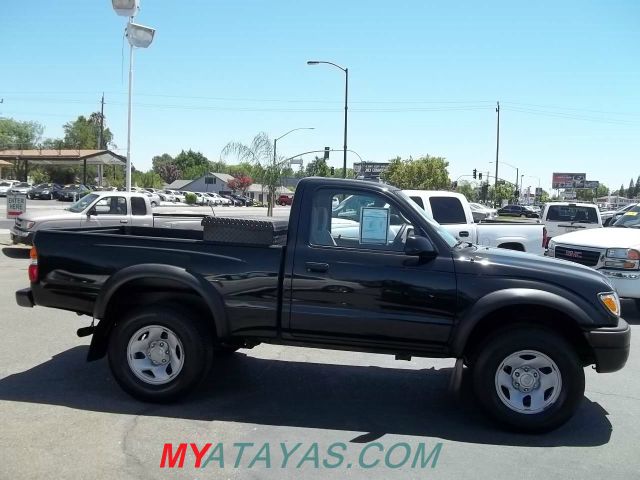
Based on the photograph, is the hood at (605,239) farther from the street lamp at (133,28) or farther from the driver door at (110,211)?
the street lamp at (133,28)

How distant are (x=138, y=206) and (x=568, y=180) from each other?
11434cm

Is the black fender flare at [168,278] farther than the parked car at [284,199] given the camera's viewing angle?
No

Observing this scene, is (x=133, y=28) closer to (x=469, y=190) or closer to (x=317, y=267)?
(x=317, y=267)

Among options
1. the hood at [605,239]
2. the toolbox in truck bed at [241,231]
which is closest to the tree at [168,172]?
the hood at [605,239]

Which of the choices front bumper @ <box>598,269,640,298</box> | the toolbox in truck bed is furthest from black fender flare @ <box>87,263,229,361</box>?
front bumper @ <box>598,269,640,298</box>

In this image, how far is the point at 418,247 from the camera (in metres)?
4.65

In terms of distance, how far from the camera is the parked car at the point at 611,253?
884cm

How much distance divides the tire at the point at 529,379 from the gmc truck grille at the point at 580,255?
5.05 meters

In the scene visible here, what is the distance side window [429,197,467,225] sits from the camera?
1099 cm

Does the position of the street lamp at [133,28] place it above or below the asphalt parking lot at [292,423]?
above

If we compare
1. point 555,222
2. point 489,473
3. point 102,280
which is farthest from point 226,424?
point 555,222

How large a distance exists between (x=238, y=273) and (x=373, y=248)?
1.11 metres

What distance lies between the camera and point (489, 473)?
3.93m

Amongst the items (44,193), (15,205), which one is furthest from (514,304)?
(44,193)
